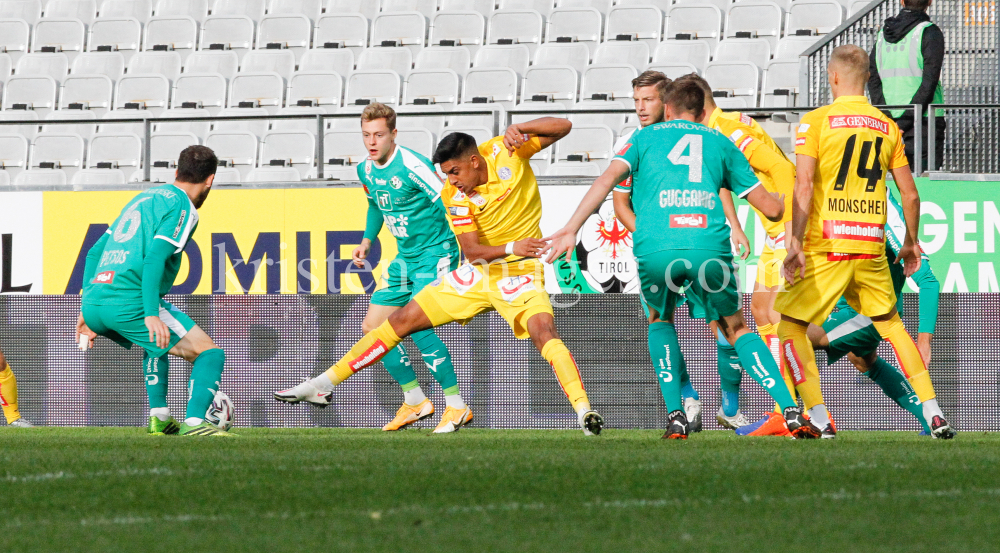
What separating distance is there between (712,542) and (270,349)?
22.3 ft

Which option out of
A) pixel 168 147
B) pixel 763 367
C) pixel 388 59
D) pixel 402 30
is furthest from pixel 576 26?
pixel 763 367

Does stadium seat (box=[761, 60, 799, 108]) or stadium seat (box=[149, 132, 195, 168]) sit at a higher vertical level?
stadium seat (box=[761, 60, 799, 108])

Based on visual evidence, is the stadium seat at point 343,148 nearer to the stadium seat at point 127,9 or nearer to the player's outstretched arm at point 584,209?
the stadium seat at point 127,9

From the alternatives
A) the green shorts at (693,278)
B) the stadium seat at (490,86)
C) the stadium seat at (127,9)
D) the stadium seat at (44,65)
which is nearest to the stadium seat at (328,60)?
the stadium seat at (490,86)

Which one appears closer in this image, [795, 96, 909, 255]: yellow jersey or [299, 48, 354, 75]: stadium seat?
[795, 96, 909, 255]: yellow jersey

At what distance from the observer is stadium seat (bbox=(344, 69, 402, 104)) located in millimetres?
15750

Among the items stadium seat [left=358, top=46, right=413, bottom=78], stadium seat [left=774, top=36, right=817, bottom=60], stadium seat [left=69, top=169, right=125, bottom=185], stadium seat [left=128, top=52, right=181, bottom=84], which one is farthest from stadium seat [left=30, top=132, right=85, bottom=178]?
stadium seat [left=774, top=36, right=817, bottom=60]

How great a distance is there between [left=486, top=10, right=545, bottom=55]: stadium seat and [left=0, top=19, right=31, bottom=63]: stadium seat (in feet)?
22.5

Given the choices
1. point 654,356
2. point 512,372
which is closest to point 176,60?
point 512,372

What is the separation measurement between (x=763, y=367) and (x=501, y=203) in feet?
6.18

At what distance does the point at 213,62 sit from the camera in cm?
1723

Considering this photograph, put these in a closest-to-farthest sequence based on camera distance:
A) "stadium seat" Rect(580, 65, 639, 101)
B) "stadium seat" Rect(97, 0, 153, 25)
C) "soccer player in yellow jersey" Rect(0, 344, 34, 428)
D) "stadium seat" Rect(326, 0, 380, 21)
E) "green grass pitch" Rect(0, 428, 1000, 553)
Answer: "green grass pitch" Rect(0, 428, 1000, 553), "soccer player in yellow jersey" Rect(0, 344, 34, 428), "stadium seat" Rect(580, 65, 639, 101), "stadium seat" Rect(326, 0, 380, 21), "stadium seat" Rect(97, 0, 153, 25)

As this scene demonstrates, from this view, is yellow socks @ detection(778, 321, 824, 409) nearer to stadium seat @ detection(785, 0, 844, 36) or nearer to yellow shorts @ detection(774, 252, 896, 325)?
yellow shorts @ detection(774, 252, 896, 325)

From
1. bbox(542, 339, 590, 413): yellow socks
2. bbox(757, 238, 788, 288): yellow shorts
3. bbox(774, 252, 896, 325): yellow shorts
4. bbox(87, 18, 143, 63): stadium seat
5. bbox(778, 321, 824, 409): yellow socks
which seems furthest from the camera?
bbox(87, 18, 143, 63): stadium seat
